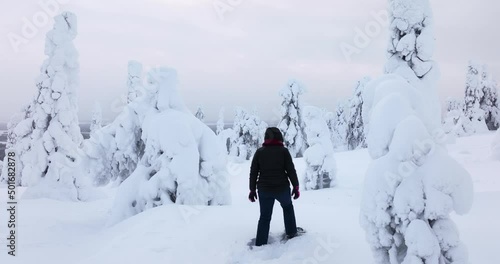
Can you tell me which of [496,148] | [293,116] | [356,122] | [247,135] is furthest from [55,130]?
[356,122]

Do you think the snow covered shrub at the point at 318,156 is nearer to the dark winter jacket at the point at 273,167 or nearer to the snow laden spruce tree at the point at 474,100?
the dark winter jacket at the point at 273,167

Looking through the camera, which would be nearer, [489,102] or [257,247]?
[257,247]

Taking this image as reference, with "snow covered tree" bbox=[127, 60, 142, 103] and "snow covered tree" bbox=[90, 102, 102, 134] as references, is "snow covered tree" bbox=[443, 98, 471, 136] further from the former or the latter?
"snow covered tree" bbox=[90, 102, 102, 134]

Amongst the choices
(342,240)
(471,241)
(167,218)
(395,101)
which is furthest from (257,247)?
(471,241)

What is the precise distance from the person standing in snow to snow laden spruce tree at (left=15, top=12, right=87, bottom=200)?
14739 mm

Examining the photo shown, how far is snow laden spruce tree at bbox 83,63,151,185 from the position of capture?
11727 mm

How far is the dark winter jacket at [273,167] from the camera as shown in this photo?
21.2 ft

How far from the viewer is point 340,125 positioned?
54.8 m

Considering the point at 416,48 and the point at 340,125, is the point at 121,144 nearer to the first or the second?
the point at 416,48

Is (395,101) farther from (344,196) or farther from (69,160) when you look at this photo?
(69,160)

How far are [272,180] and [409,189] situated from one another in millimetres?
2569

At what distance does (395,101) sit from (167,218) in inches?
218

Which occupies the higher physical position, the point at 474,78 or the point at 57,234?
the point at 474,78

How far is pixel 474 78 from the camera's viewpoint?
36531mm
